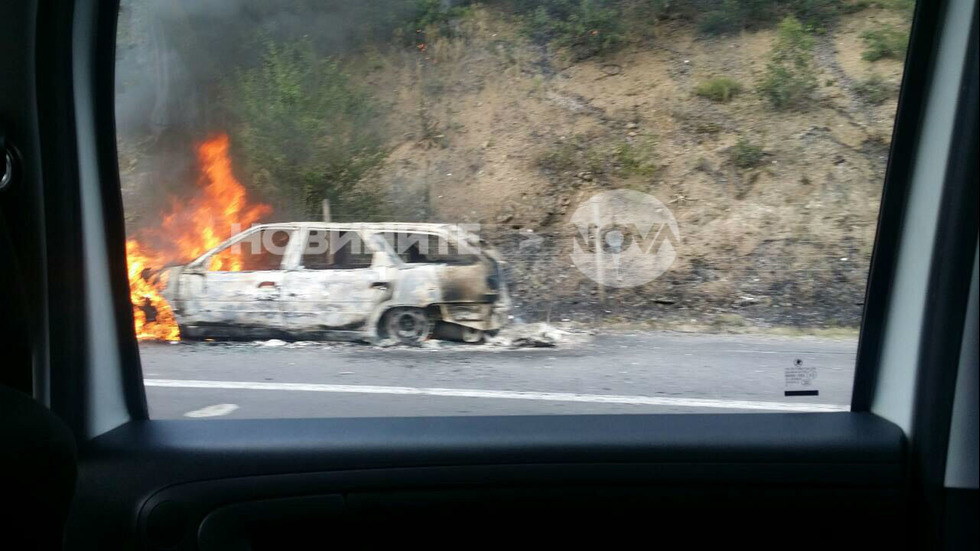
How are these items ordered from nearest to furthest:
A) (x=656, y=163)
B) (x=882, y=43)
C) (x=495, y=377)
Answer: (x=882, y=43), (x=656, y=163), (x=495, y=377)

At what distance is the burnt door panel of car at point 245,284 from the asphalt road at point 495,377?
115 millimetres

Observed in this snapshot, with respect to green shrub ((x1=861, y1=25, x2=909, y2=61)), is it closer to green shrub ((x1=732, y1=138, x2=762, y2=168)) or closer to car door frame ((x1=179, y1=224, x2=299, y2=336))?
green shrub ((x1=732, y1=138, x2=762, y2=168))

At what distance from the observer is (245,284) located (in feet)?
11.5

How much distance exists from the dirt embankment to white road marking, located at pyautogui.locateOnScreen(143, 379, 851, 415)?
31 centimetres

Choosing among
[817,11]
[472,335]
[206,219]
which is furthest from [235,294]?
[817,11]

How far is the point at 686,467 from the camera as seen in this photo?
3312 millimetres

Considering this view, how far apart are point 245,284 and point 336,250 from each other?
384 mm

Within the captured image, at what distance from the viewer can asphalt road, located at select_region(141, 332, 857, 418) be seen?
137 inches

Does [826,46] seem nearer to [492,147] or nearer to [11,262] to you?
[492,147]

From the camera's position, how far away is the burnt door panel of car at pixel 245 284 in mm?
3488

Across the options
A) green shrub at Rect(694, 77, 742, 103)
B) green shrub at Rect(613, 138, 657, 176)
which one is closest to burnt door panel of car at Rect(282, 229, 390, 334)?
green shrub at Rect(613, 138, 657, 176)

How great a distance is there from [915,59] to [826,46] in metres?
0.31

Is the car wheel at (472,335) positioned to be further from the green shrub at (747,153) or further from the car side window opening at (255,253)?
the green shrub at (747,153)

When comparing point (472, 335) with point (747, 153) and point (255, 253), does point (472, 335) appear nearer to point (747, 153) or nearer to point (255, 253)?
point (255, 253)
